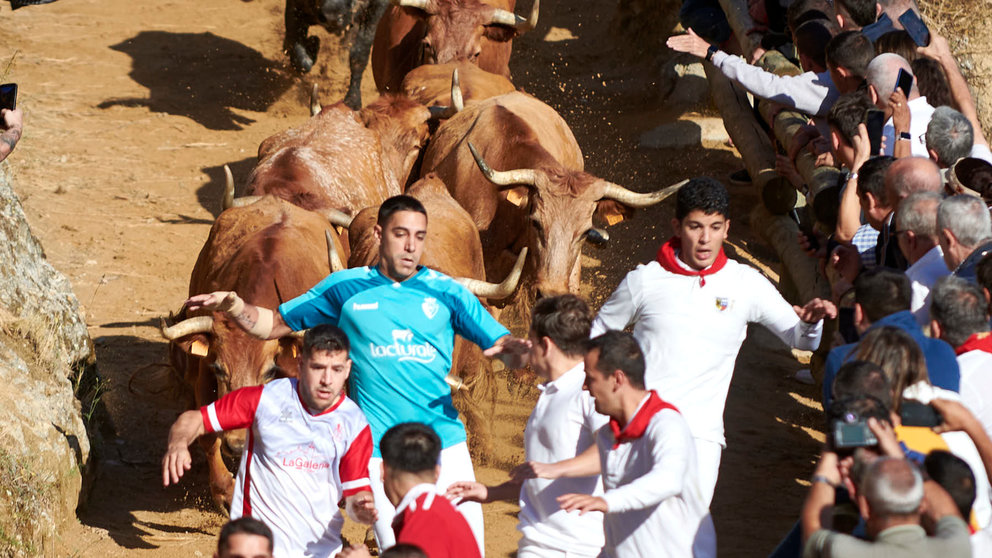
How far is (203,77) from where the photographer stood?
15.3 m

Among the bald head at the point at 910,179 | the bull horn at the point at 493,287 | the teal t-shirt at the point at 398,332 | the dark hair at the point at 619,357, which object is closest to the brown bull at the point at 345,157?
the bull horn at the point at 493,287

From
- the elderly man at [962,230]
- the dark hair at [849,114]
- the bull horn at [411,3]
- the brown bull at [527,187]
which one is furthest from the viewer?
the bull horn at [411,3]

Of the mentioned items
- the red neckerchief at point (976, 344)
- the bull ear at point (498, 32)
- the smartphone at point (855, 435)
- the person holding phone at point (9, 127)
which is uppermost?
the bull ear at point (498, 32)

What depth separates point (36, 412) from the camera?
22.0 feet

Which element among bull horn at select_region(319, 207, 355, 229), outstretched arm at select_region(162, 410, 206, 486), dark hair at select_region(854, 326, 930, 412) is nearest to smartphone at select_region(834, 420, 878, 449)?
dark hair at select_region(854, 326, 930, 412)

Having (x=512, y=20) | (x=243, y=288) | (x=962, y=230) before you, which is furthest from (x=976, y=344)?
(x=512, y=20)

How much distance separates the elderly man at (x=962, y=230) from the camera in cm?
509

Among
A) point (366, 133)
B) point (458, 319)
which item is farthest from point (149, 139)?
point (458, 319)

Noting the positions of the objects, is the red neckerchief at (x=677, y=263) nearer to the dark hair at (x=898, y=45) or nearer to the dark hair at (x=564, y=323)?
the dark hair at (x=564, y=323)

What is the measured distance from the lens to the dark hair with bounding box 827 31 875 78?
22.3 ft

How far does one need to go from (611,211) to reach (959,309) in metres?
4.33

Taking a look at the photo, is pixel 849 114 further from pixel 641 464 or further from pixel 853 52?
pixel 641 464

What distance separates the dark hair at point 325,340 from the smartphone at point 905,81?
330 centimetres

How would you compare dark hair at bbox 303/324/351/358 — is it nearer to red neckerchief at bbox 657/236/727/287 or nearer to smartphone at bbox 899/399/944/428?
red neckerchief at bbox 657/236/727/287
